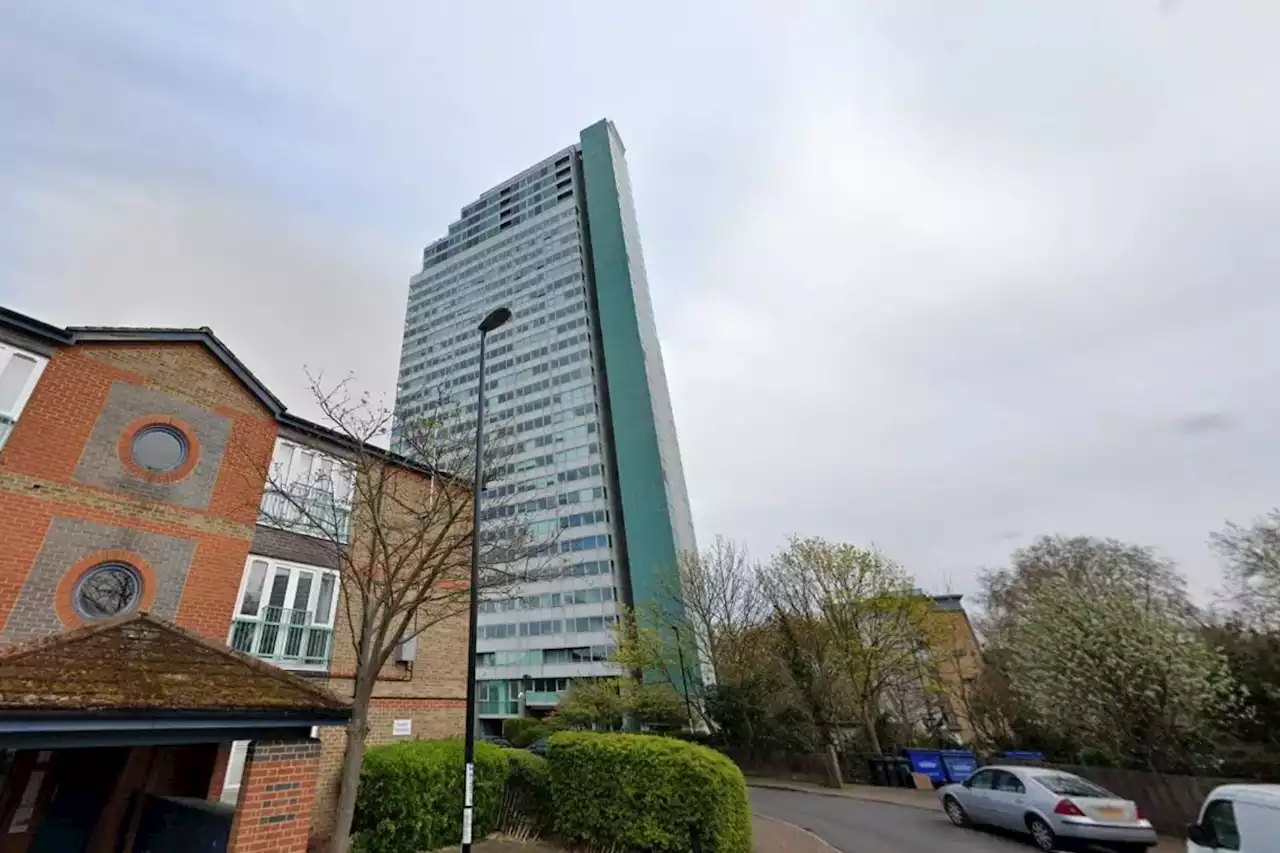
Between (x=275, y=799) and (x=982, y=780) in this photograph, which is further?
(x=982, y=780)

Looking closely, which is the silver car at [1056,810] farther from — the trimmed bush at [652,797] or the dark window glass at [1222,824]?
the trimmed bush at [652,797]

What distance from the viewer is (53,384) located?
9.84m

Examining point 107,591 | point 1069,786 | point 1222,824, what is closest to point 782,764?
point 1069,786

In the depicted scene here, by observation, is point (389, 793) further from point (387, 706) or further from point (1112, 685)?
point (1112, 685)

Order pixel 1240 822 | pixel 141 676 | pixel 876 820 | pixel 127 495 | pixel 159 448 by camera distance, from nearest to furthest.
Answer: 1. pixel 141 676
2. pixel 1240 822
3. pixel 127 495
4. pixel 159 448
5. pixel 876 820

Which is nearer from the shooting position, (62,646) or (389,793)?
(62,646)

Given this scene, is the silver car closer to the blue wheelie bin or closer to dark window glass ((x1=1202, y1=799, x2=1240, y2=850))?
dark window glass ((x1=1202, y1=799, x2=1240, y2=850))

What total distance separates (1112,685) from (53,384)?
22021 millimetres

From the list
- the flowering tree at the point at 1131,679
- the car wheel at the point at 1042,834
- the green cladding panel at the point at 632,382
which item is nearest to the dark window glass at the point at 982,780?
the car wheel at the point at 1042,834

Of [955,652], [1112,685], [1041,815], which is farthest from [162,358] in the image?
[955,652]

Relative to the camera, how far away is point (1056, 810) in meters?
9.52

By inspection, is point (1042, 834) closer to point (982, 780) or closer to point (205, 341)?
point (982, 780)

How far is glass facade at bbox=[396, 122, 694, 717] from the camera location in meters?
51.0

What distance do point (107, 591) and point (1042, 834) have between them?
1742 centimetres
